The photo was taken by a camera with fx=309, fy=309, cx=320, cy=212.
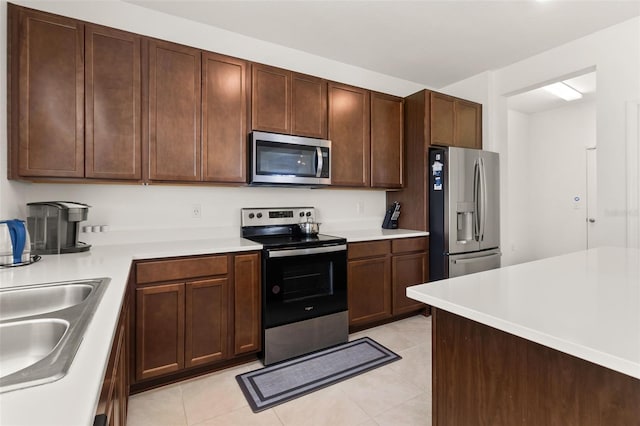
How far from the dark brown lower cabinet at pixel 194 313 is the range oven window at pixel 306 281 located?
231 millimetres

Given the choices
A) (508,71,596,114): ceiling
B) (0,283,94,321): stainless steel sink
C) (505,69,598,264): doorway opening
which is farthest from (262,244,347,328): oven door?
(508,71,596,114): ceiling

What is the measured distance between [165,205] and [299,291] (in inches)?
51.0

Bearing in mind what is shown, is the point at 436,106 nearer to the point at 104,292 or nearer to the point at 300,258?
the point at 300,258

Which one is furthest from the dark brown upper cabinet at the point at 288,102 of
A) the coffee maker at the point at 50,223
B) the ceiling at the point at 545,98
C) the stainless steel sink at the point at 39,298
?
the ceiling at the point at 545,98

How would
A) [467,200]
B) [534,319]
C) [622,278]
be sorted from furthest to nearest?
[467,200]
[622,278]
[534,319]

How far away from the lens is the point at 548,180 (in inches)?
208

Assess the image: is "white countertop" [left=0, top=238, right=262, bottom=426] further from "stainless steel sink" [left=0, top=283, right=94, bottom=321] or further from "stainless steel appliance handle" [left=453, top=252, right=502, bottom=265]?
"stainless steel appliance handle" [left=453, top=252, right=502, bottom=265]

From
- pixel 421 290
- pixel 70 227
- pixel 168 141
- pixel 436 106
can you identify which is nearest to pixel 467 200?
pixel 436 106

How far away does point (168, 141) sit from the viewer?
88.8 inches

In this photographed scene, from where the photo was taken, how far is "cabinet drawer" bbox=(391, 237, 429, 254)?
120 inches

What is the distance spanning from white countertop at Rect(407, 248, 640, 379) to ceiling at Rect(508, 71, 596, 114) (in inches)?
147

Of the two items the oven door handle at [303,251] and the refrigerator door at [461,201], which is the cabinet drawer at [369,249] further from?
the refrigerator door at [461,201]

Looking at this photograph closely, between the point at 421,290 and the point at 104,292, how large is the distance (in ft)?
3.82

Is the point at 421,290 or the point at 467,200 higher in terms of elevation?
the point at 467,200
